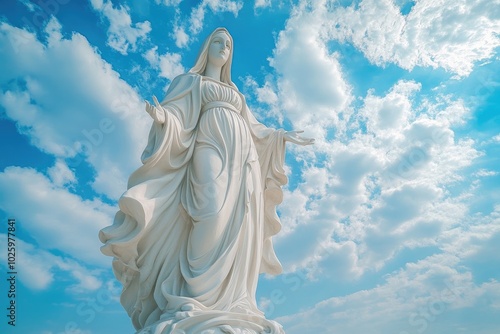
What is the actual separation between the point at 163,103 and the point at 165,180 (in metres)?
1.40

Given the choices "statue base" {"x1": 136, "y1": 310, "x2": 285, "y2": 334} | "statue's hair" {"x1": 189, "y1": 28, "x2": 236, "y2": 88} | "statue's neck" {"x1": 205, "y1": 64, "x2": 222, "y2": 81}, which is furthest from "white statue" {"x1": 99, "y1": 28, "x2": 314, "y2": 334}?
"statue's hair" {"x1": 189, "y1": 28, "x2": 236, "y2": 88}

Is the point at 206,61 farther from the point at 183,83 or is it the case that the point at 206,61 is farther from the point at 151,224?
the point at 151,224

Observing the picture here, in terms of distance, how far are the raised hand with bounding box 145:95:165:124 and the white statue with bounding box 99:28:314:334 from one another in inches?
0.6

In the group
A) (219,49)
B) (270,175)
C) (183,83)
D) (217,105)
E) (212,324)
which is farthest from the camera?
(219,49)

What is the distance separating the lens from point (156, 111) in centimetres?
671

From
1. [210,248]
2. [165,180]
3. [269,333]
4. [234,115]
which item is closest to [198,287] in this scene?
[210,248]

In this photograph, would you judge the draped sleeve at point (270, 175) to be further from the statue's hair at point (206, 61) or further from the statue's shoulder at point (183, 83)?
the statue's shoulder at point (183, 83)

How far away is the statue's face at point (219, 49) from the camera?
8.07 m

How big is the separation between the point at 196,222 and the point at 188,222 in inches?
11.7

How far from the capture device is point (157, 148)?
267 inches

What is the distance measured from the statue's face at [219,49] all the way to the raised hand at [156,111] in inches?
68.8

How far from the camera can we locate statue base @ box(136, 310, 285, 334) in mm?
5344

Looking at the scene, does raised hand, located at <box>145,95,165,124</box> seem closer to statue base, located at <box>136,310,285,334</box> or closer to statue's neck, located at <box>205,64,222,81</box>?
statue's neck, located at <box>205,64,222,81</box>

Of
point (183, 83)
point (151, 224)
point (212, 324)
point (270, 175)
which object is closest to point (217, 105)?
point (183, 83)
